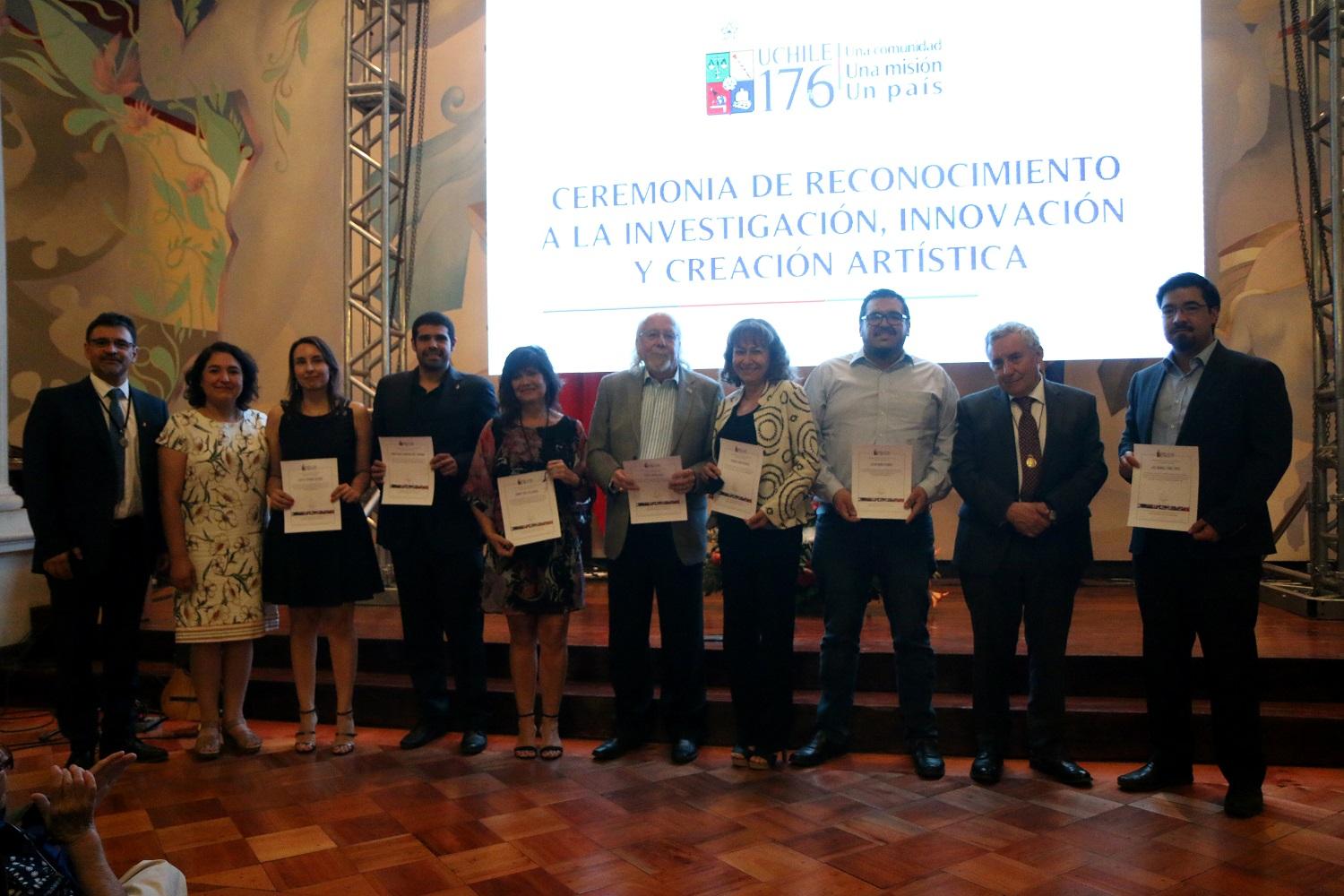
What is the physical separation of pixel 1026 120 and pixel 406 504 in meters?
3.57

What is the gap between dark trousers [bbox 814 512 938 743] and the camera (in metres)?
3.07

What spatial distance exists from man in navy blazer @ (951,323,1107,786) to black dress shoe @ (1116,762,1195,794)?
116 mm

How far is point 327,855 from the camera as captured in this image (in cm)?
A: 252

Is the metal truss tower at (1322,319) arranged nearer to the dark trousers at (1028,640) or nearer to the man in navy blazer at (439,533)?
the dark trousers at (1028,640)

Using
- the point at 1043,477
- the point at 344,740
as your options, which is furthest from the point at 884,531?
the point at 344,740

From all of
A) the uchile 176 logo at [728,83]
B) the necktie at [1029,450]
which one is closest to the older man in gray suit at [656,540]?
the necktie at [1029,450]

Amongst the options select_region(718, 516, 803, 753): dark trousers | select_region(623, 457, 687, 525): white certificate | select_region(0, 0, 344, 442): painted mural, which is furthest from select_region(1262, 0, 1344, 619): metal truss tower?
select_region(0, 0, 344, 442): painted mural

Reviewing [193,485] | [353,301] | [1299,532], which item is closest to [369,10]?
[353,301]

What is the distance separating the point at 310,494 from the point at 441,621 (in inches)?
25.0

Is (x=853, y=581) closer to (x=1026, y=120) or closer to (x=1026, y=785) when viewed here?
(x=1026, y=785)

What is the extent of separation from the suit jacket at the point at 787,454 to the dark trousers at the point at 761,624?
7 centimetres

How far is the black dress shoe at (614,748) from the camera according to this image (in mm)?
3289

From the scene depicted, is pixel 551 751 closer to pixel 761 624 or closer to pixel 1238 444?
pixel 761 624

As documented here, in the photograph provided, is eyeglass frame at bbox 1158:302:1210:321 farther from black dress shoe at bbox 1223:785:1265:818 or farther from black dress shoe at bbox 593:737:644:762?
black dress shoe at bbox 593:737:644:762
